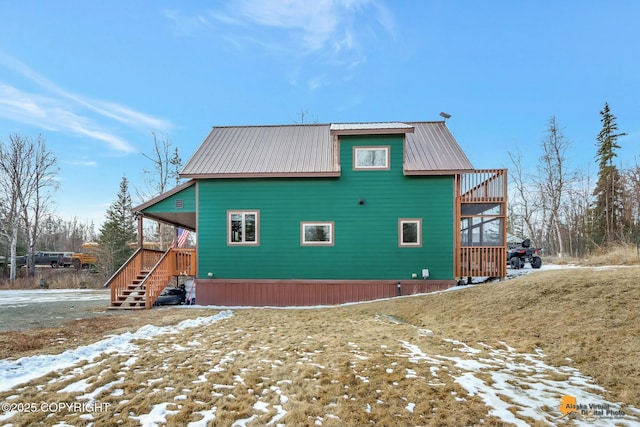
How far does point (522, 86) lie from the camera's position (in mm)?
18156

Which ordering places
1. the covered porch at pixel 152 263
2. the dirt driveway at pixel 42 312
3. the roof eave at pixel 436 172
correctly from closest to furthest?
the dirt driveway at pixel 42 312
the covered porch at pixel 152 263
the roof eave at pixel 436 172

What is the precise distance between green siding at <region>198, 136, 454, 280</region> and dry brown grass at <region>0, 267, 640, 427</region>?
2338 millimetres

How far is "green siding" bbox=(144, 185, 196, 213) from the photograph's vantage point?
1078 cm

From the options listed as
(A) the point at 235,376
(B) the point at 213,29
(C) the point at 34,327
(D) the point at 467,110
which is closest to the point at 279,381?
(A) the point at 235,376

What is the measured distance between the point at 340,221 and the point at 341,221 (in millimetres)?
34

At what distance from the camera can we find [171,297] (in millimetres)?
10695

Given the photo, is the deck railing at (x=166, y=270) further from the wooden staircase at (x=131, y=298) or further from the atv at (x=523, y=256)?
the atv at (x=523, y=256)

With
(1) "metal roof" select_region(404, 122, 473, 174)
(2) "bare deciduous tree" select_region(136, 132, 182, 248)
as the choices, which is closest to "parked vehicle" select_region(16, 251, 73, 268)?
(2) "bare deciduous tree" select_region(136, 132, 182, 248)

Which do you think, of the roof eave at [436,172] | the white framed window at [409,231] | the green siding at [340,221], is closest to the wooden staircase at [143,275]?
the green siding at [340,221]

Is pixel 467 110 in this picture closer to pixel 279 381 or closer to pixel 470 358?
pixel 470 358

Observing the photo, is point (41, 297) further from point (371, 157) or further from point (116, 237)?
point (371, 157)

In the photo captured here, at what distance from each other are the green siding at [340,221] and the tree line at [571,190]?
1708 centimetres

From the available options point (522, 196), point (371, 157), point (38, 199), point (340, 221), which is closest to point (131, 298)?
point (340, 221)

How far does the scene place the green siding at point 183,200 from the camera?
10781mm
